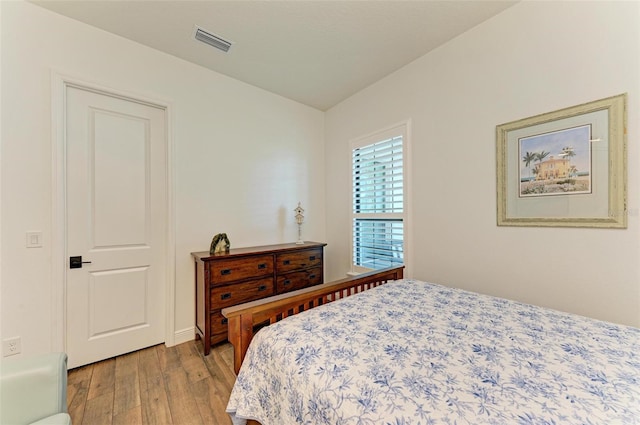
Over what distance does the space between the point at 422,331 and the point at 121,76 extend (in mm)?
2976

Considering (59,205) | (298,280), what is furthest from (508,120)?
(59,205)

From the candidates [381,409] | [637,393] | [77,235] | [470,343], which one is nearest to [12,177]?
[77,235]

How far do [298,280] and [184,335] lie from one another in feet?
4.03

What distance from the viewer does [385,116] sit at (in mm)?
2742

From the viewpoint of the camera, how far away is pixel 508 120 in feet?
5.98

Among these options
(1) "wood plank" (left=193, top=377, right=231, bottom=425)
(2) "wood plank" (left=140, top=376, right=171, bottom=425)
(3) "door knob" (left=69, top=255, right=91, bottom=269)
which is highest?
(3) "door knob" (left=69, top=255, right=91, bottom=269)

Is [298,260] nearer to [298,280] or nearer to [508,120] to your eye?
[298,280]

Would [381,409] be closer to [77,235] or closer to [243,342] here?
[243,342]

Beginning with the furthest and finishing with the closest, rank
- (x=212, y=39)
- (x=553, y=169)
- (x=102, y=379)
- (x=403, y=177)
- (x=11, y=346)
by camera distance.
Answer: (x=403, y=177), (x=212, y=39), (x=102, y=379), (x=11, y=346), (x=553, y=169)

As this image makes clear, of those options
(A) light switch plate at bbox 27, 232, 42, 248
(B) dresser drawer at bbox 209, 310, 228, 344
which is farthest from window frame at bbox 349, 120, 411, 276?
(A) light switch plate at bbox 27, 232, 42, 248

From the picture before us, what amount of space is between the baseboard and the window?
1907 millimetres

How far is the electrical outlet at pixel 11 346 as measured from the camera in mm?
1710

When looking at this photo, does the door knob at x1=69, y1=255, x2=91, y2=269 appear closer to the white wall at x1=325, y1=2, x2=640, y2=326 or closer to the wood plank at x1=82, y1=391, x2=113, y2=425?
the wood plank at x1=82, y1=391, x2=113, y2=425

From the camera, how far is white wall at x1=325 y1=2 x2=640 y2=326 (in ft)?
4.65
